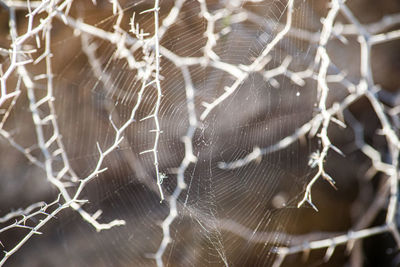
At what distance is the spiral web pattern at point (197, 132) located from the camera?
4.48ft

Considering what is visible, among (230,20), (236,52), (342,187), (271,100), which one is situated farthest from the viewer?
(342,187)

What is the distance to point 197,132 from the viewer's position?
1691 millimetres

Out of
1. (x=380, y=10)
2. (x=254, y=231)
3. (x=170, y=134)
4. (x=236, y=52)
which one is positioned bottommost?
(x=254, y=231)

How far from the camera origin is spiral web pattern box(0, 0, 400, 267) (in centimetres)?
137

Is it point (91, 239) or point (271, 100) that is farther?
point (271, 100)

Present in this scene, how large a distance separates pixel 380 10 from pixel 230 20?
734mm

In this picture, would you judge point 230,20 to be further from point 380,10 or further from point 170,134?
point 380,10

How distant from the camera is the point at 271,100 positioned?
1649 mm

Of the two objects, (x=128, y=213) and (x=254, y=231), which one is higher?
(x=128, y=213)

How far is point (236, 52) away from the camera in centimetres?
153

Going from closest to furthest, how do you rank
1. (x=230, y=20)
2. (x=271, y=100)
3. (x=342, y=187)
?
(x=230, y=20)
(x=271, y=100)
(x=342, y=187)

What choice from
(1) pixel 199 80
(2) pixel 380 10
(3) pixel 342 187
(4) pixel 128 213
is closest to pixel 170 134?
(1) pixel 199 80

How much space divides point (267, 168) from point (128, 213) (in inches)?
25.0

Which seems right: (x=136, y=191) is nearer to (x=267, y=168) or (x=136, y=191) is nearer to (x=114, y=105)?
(x=114, y=105)
